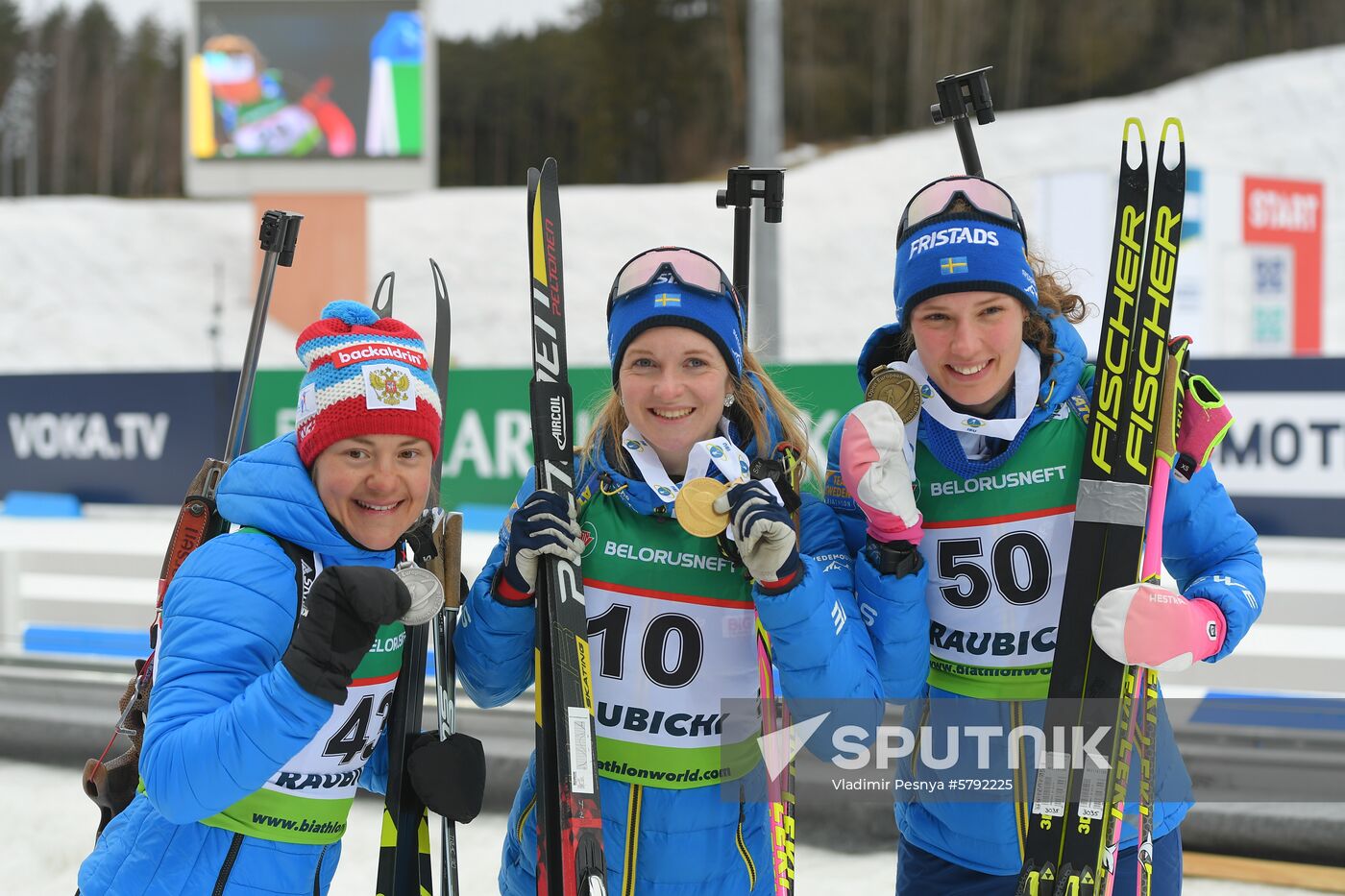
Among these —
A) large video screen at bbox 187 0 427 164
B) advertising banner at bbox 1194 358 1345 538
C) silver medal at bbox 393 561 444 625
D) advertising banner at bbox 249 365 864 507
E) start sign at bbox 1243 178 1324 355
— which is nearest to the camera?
silver medal at bbox 393 561 444 625

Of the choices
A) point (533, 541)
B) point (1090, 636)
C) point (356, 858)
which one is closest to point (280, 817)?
point (533, 541)

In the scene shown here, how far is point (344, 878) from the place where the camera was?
366cm

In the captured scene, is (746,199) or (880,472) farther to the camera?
(746,199)

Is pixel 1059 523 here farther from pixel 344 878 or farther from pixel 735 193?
pixel 344 878

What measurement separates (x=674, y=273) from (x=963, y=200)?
481 mm

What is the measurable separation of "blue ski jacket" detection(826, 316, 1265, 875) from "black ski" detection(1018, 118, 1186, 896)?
2.3 inches

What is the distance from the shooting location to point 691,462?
184 centimetres

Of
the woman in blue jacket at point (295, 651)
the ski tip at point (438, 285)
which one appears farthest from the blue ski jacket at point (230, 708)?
the ski tip at point (438, 285)

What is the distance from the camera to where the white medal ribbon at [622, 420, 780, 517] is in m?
1.81

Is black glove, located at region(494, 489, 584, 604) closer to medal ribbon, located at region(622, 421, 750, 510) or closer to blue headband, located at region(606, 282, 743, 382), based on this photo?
medal ribbon, located at region(622, 421, 750, 510)

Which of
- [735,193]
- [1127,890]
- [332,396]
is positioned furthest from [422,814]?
[735,193]

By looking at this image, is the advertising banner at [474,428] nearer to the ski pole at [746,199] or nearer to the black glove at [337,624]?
the ski pole at [746,199]

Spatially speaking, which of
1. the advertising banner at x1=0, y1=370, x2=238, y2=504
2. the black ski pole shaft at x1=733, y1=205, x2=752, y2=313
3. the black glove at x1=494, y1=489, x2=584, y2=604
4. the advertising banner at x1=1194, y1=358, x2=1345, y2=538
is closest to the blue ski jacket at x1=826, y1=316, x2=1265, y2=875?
the black glove at x1=494, y1=489, x2=584, y2=604

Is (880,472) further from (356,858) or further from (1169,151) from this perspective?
(356,858)
